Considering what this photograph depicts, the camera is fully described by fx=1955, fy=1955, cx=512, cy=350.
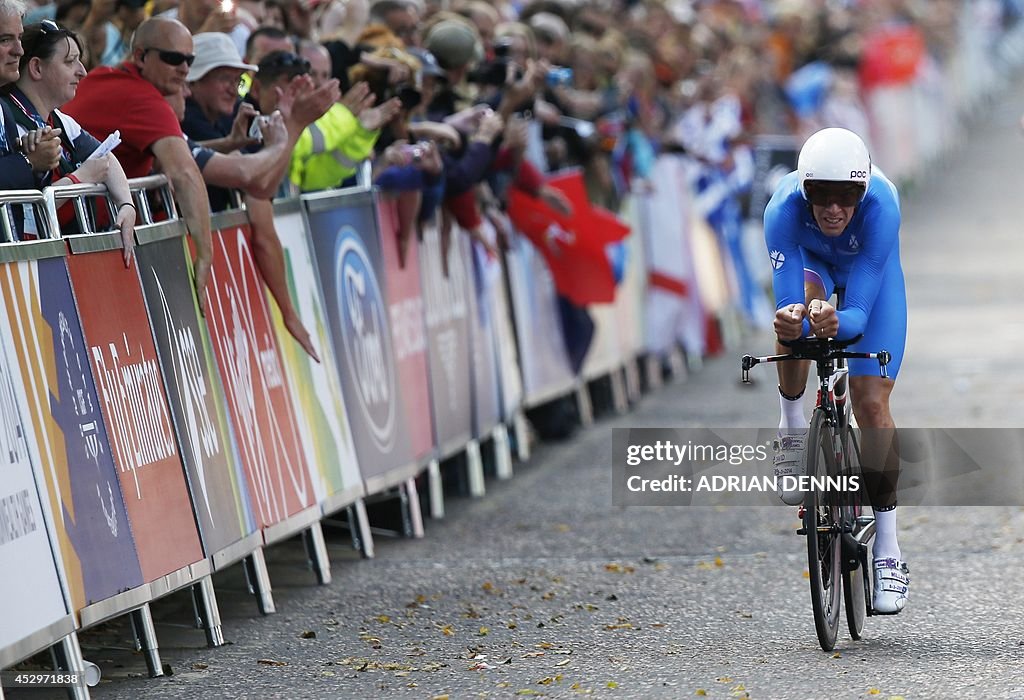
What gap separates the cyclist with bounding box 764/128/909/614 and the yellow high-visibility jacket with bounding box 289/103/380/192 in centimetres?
300

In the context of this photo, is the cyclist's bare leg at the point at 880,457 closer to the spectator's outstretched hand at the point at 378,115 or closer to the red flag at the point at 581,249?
the spectator's outstretched hand at the point at 378,115

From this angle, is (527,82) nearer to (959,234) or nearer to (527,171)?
(527,171)

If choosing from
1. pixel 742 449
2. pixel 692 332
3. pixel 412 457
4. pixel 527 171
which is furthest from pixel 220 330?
pixel 692 332

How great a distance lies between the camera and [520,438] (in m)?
13.5

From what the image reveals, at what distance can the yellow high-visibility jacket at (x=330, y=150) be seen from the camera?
9836 mm

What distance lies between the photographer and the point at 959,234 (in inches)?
1115

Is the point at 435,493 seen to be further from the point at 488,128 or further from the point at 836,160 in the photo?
the point at 836,160

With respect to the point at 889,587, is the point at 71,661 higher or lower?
higher

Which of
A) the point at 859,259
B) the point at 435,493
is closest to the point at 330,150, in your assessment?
the point at 435,493

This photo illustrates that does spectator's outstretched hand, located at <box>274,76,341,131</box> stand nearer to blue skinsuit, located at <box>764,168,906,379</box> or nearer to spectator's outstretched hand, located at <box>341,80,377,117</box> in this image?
spectator's outstretched hand, located at <box>341,80,377,117</box>

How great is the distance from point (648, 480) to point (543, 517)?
972 mm

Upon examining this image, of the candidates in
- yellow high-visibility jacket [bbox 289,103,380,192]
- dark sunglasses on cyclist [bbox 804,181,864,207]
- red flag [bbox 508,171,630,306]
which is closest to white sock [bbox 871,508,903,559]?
dark sunglasses on cyclist [bbox 804,181,864,207]

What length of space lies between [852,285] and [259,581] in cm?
301

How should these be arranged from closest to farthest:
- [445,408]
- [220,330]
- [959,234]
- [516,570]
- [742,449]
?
[220,330] → [516,570] → [742,449] → [445,408] → [959,234]
